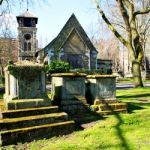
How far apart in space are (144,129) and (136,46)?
16.0 metres

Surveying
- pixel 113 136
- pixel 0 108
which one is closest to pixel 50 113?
pixel 0 108

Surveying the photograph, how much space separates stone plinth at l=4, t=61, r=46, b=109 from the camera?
8141 millimetres

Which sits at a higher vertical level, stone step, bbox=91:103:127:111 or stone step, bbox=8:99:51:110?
stone step, bbox=8:99:51:110

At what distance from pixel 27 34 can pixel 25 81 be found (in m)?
56.1

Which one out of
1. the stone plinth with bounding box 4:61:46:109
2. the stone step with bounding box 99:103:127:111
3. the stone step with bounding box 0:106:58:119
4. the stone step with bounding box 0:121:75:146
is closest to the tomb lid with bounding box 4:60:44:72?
the stone plinth with bounding box 4:61:46:109

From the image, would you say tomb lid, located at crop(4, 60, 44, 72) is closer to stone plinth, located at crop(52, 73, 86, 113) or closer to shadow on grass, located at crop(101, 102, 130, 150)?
stone plinth, located at crop(52, 73, 86, 113)

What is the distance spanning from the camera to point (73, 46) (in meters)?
45.0

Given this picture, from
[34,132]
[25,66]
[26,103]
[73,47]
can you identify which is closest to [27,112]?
[26,103]

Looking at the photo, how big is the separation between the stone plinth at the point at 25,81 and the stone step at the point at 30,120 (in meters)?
0.90

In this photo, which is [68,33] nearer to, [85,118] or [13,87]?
[85,118]

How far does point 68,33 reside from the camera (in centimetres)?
4491

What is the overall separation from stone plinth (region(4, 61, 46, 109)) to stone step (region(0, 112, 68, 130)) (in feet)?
2.94

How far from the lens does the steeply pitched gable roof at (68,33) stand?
1732 inches

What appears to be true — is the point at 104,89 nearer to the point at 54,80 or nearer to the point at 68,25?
the point at 54,80
